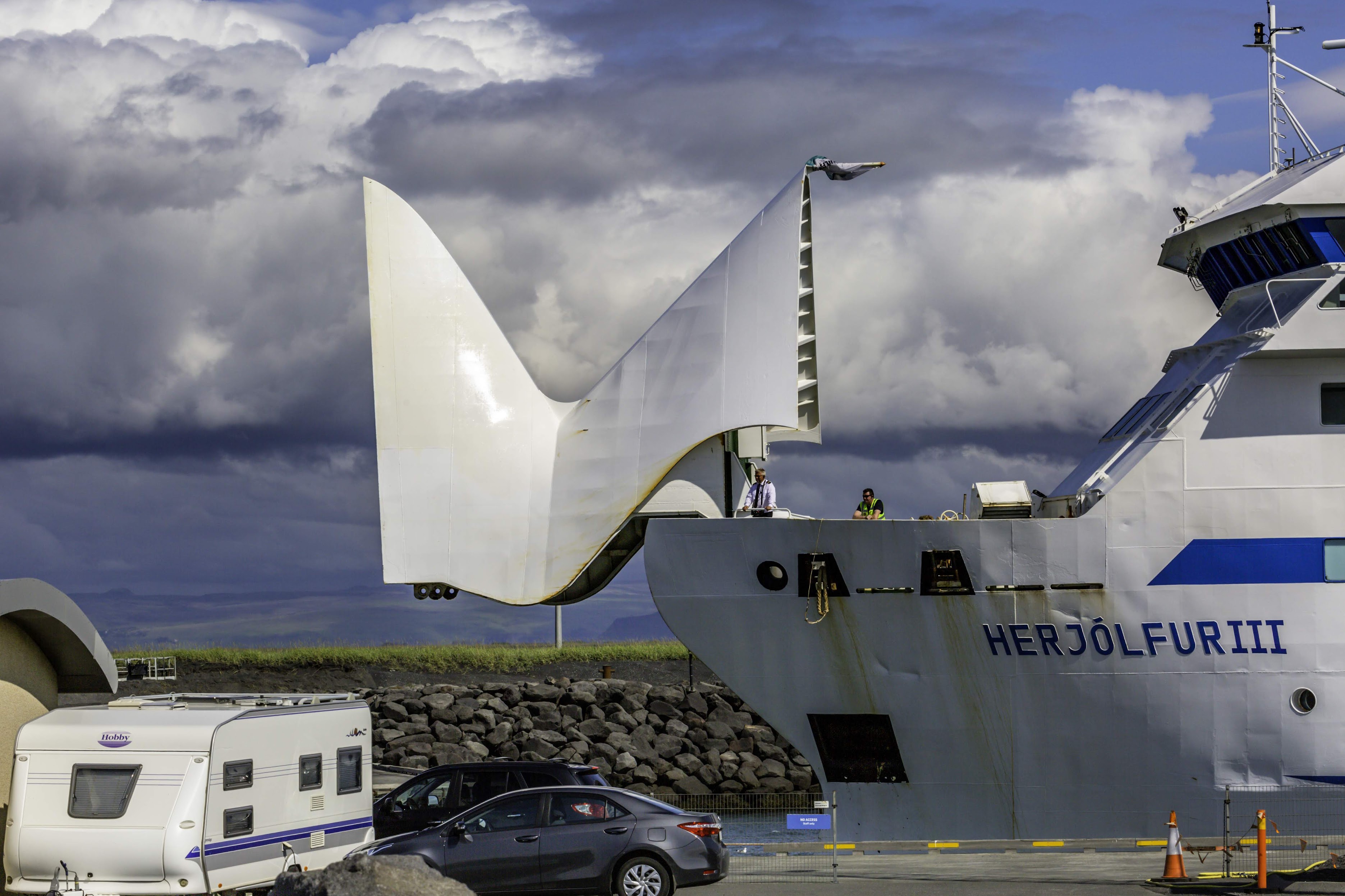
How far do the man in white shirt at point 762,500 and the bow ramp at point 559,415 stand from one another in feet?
2.26

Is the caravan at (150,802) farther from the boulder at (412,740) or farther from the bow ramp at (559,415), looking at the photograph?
the boulder at (412,740)

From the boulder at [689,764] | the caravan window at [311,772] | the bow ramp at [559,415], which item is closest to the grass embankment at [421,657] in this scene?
the boulder at [689,764]

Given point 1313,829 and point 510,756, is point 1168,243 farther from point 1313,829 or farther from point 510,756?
point 510,756

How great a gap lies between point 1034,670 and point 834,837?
361 centimetres

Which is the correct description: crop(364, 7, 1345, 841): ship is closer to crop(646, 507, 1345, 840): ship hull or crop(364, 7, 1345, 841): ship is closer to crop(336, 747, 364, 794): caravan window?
crop(646, 507, 1345, 840): ship hull

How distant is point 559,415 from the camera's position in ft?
65.8

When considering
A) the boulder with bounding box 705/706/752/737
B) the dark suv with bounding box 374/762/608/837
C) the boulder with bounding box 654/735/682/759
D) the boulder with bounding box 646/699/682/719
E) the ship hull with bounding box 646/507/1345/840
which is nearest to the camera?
the dark suv with bounding box 374/762/608/837

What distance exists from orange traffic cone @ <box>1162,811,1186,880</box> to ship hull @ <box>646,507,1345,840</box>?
231 cm

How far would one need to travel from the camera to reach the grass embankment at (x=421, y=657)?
53.1 meters

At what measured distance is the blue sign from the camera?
16.5 meters

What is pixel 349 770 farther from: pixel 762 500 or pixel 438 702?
pixel 438 702

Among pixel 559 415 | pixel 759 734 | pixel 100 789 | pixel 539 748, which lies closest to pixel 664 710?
pixel 759 734

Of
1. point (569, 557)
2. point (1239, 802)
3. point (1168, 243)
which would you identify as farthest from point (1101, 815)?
point (1168, 243)

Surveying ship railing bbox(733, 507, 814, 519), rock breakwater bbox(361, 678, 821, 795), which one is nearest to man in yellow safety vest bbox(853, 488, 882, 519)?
ship railing bbox(733, 507, 814, 519)
